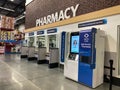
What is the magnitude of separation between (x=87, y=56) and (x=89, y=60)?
0.49 ft

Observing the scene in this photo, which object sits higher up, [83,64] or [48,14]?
[48,14]

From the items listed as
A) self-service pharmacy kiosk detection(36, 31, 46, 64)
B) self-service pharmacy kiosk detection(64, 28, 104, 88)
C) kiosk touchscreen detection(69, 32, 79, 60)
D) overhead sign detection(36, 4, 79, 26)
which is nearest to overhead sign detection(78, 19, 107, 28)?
self-service pharmacy kiosk detection(64, 28, 104, 88)

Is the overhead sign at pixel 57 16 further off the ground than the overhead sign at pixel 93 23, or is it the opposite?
the overhead sign at pixel 57 16

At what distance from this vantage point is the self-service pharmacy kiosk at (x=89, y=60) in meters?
3.69

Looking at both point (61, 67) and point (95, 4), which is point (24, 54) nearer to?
point (61, 67)

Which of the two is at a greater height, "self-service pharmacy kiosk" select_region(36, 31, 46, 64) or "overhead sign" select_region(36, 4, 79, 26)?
"overhead sign" select_region(36, 4, 79, 26)

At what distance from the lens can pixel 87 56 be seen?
384 centimetres

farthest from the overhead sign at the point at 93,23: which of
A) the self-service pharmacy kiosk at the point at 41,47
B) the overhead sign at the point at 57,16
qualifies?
the self-service pharmacy kiosk at the point at 41,47

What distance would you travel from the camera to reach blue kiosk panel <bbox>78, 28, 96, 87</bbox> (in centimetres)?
368

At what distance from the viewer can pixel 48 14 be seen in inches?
330

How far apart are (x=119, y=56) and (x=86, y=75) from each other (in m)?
1.37

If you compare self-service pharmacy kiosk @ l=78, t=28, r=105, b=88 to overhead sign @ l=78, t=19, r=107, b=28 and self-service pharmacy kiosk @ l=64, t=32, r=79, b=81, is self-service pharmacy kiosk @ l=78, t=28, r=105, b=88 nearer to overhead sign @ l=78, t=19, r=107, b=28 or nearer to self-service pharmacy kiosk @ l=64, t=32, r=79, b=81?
self-service pharmacy kiosk @ l=64, t=32, r=79, b=81

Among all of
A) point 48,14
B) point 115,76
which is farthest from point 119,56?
point 48,14

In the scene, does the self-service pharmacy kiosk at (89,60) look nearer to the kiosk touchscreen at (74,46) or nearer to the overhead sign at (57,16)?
the kiosk touchscreen at (74,46)
